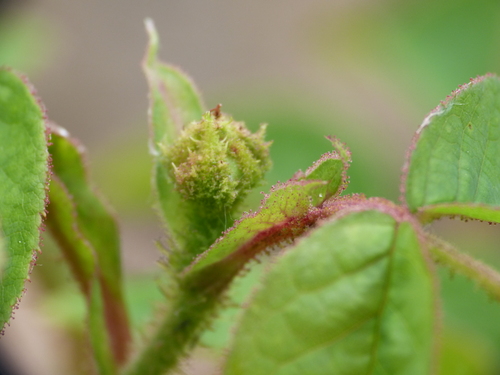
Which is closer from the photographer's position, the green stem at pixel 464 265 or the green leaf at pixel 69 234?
the green stem at pixel 464 265

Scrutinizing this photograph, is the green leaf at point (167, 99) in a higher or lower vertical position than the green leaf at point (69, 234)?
higher

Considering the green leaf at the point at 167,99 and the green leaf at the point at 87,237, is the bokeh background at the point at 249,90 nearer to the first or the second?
the green leaf at the point at 87,237

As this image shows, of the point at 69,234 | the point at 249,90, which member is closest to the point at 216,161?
the point at 69,234

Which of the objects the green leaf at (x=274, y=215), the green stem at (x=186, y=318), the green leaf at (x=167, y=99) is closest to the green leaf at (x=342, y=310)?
the green leaf at (x=274, y=215)

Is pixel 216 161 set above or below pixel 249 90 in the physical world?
below

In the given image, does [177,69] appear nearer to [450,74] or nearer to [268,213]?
[268,213]

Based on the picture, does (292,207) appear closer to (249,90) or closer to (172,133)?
(172,133)

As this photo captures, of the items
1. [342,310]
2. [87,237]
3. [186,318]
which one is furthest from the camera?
[87,237]
